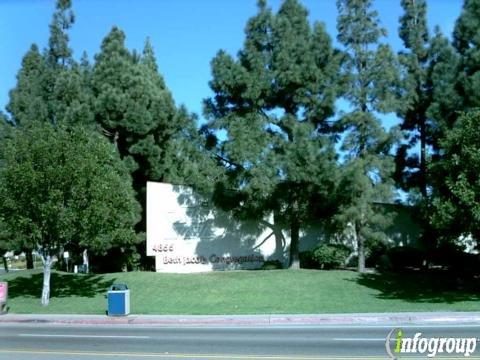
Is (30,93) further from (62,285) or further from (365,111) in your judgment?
(365,111)

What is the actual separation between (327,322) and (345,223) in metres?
13.0

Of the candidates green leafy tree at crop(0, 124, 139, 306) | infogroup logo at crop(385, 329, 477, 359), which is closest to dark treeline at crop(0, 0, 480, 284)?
green leafy tree at crop(0, 124, 139, 306)

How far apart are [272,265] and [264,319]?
14.1 m

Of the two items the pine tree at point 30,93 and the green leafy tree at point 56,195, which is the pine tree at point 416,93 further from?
the pine tree at point 30,93

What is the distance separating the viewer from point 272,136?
98.0 feet

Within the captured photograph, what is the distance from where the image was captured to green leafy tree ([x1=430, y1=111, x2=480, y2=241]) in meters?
20.9

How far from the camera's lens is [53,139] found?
23.1 metres

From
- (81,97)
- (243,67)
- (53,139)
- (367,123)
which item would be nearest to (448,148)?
(367,123)

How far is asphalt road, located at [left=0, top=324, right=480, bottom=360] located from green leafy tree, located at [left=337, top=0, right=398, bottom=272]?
14.1 metres

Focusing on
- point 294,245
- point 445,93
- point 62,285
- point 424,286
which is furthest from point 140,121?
point 424,286

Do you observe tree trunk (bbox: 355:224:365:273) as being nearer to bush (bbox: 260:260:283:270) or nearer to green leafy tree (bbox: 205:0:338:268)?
green leafy tree (bbox: 205:0:338:268)

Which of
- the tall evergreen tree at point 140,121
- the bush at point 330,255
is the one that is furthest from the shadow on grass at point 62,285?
the bush at point 330,255

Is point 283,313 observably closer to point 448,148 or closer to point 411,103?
point 448,148

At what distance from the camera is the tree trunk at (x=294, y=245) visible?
31.0 metres
